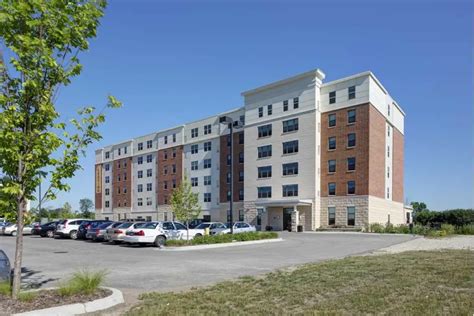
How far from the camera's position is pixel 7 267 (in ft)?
31.2

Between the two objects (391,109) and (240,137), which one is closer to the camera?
(391,109)

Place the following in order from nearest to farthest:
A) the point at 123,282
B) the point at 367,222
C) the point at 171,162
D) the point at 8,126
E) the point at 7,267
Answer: the point at 8,126 → the point at 7,267 → the point at 123,282 → the point at 367,222 → the point at 171,162

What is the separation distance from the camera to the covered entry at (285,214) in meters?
51.7

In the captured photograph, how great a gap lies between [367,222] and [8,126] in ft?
145

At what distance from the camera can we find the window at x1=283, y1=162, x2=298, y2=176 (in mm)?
54375

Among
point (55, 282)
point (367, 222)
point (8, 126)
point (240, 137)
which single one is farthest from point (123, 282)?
point (240, 137)

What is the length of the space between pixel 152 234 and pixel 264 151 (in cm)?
3405

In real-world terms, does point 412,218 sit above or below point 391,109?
below

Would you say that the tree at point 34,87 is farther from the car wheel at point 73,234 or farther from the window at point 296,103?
the window at point 296,103

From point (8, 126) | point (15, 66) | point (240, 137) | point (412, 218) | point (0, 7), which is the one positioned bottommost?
point (412, 218)

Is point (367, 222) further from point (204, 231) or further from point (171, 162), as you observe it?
point (171, 162)

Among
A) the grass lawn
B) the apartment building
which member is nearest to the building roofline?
the apartment building

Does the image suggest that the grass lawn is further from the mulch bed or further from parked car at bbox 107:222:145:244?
parked car at bbox 107:222:145:244

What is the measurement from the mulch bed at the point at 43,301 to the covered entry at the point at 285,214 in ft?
143
